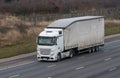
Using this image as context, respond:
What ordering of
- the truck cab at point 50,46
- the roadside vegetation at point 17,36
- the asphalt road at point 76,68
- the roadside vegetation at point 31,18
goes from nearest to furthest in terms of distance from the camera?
the asphalt road at point 76,68
the truck cab at point 50,46
the roadside vegetation at point 17,36
the roadside vegetation at point 31,18

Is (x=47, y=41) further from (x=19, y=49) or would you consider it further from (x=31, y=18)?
(x=31, y=18)

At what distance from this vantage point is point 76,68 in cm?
3778

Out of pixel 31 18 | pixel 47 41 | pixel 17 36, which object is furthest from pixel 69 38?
pixel 31 18

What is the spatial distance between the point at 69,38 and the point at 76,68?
21.6ft

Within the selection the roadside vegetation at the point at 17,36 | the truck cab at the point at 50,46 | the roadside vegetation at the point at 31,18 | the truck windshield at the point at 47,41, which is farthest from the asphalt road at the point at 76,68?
the roadside vegetation at the point at 31,18

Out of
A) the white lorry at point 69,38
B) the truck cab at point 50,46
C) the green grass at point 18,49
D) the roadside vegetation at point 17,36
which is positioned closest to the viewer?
the truck cab at point 50,46

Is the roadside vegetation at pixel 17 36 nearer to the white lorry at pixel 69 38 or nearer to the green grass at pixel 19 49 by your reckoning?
the green grass at pixel 19 49

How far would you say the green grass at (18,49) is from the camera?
46.6m

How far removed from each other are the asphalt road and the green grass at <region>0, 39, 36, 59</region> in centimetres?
512

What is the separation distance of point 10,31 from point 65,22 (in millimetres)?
15873

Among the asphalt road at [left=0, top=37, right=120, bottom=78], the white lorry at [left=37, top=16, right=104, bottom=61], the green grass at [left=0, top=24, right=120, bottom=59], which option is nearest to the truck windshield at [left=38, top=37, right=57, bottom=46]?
the white lorry at [left=37, top=16, right=104, bottom=61]

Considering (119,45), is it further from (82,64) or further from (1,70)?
(1,70)

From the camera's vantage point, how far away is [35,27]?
64125 mm

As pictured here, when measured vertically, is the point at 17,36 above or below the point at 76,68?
above
